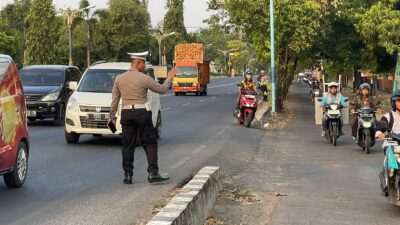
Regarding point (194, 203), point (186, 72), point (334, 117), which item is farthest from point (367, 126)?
point (186, 72)

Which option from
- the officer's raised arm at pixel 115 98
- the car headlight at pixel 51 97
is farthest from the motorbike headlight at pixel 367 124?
the car headlight at pixel 51 97

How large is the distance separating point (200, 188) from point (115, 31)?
6685cm

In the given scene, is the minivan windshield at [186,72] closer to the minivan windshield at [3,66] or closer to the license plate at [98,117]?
the license plate at [98,117]

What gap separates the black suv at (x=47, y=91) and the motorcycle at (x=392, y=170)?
14.3 metres

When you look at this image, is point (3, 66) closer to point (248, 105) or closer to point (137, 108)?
point (137, 108)

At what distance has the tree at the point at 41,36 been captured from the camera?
71.4 meters

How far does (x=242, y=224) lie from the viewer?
810cm

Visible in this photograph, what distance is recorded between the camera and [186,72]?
5138 centimetres

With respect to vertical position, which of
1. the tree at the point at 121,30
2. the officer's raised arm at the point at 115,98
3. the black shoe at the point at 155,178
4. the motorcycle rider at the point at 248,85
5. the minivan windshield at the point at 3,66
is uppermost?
the tree at the point at 121,30

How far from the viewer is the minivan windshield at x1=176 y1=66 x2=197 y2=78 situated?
167 ft

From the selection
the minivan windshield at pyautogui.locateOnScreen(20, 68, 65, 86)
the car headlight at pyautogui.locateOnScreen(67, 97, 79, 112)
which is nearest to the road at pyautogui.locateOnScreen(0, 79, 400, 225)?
the car headlight at pyautogui.locateOnScreen(67, 97, 79, 112)

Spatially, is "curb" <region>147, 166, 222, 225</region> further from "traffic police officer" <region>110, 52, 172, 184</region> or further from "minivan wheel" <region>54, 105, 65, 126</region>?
"minivan wheel" <region>54, 105, 65, 126</region>

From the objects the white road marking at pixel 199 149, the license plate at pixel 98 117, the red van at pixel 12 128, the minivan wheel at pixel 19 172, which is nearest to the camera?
the red van at pixel 12 128

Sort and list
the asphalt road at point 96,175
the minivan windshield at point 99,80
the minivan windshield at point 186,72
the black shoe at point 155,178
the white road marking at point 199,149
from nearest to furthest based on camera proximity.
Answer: the asphalt road at point 96,175
the black shoe at point 155,178
the white road marking at point 199,149
the minivan windshield at point 99,80
the minivan windshield at point 186,72
